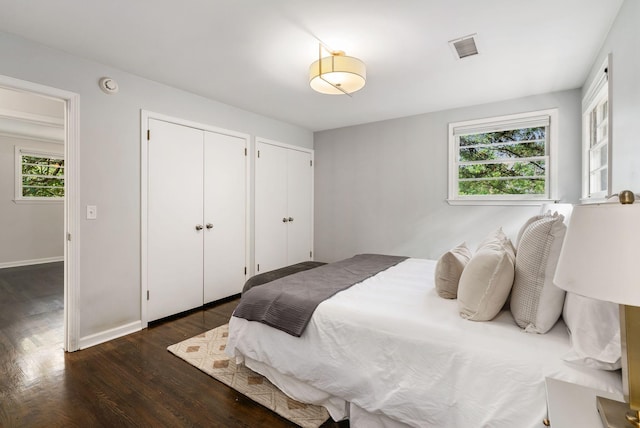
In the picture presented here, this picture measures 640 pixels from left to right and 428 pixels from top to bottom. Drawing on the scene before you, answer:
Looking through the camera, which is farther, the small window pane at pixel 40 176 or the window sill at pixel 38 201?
the small window pane at pixel 40 176

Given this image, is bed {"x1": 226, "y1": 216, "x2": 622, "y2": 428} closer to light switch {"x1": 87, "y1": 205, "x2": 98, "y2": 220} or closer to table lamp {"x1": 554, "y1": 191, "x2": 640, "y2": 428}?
table lamp {"x1": 554, "y1": 191, "x2": 640, "y2": 428}

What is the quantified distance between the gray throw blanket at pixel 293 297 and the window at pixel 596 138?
2068mm

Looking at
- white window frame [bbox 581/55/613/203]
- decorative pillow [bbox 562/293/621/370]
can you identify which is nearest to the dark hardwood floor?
decorative pillow [bbox 562/293/621/370]

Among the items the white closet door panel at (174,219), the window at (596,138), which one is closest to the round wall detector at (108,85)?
the white closet door panel at (174,219)

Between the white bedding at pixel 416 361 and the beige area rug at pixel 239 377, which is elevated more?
the white bedding at pixel 416 361

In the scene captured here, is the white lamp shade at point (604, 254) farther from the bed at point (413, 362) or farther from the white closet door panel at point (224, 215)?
the white closet door panel at point (224, 215)

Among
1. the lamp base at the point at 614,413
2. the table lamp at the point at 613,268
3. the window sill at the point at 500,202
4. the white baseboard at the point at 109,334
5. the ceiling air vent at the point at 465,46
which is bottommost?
the white baseboard at the point at 109,334

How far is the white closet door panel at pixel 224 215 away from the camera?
359 cm

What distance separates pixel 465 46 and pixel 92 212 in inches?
133

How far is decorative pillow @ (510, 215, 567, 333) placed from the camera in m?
1.38

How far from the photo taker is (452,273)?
6.15 feet

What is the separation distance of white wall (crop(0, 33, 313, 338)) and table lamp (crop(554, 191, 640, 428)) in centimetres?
320

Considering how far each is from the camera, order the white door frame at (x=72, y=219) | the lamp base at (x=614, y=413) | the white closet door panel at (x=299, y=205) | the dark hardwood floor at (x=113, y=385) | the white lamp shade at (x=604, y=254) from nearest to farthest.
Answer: the white lamp shade at (x=604, y=254) < the lamp base at (x=614, y=413) < the dark hardwood floor at (x=113, y=385) < the white door frame at (x=72, y=219) < the white closet door panel at (x=299, y=205)

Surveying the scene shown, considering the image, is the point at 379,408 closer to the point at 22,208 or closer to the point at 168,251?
the point at 168,251
